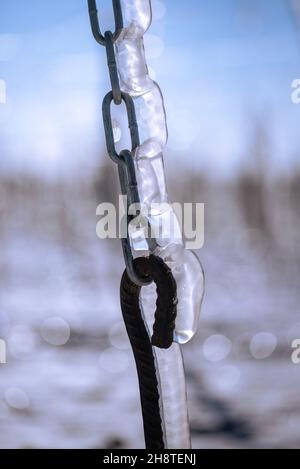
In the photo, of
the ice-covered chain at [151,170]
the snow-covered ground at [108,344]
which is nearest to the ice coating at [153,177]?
the ice-covered chain at [151,170]

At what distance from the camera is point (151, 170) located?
0.48 m

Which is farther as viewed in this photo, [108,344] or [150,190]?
[108,344]

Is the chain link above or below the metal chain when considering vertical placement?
above

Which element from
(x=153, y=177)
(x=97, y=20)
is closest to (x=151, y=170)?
(x=153, y=177)

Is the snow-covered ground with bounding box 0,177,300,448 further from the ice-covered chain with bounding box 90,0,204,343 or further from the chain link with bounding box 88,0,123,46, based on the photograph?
the chain link with bounding box 88,0,123,46

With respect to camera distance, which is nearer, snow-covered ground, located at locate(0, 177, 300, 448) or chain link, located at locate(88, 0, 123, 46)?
chain link, located at locate(88, 0, 123, 46)

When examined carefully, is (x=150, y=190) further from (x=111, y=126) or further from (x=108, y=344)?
(x=108, y=344)

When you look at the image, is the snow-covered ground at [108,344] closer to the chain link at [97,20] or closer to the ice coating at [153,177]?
the ice coating at [153,177]

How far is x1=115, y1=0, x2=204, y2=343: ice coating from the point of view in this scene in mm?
467

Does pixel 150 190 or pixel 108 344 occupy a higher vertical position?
pixel 108 344

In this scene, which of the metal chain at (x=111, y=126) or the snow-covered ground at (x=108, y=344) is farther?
the snow-covered ground at (x=108, y=344)

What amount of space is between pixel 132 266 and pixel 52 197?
1885mm

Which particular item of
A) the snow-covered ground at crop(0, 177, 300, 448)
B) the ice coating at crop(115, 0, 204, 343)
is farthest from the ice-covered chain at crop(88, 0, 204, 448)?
the snow-covered ground at crop(0, 177, 300, 448)

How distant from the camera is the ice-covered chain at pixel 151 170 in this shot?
18.3 inches
